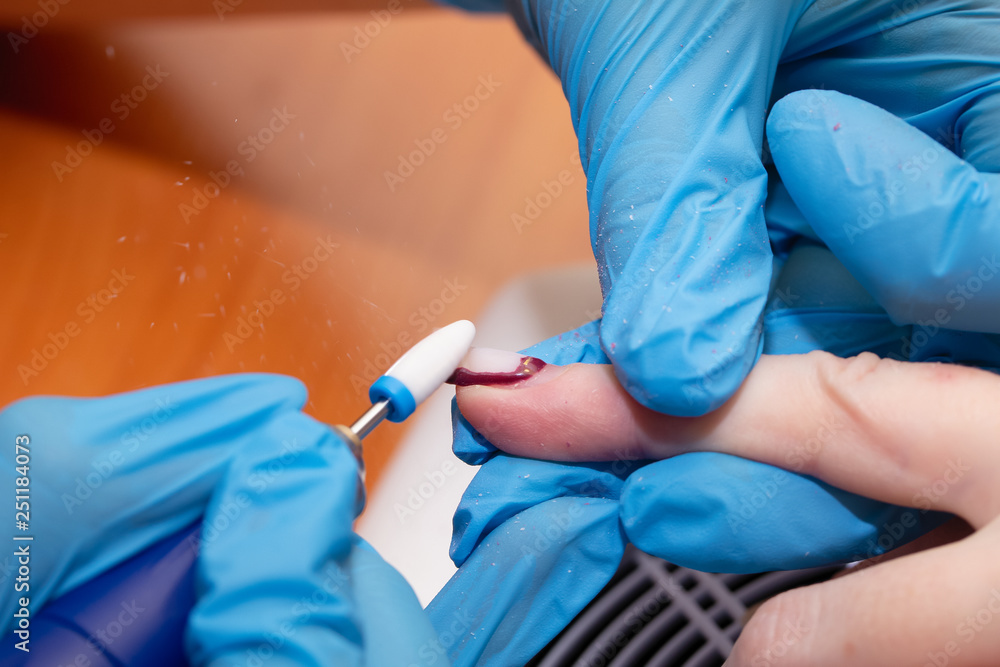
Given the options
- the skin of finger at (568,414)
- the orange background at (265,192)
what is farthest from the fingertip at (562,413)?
the orange background at (265,192)

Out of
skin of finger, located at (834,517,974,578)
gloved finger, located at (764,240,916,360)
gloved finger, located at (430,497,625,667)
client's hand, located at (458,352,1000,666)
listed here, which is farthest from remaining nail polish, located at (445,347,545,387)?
skin of finger, located at (834,517,974,578)

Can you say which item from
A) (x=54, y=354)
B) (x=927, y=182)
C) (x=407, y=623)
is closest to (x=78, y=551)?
(x=407, y=623)

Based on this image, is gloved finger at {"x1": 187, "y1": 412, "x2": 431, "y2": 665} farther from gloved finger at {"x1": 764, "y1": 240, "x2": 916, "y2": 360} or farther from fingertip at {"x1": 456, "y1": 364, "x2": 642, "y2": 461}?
gloved finger at {"x1": 764, "y1": 240, "x2": 916, "y2": 360}

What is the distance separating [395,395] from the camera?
1.49 feet

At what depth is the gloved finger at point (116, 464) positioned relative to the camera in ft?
1.22

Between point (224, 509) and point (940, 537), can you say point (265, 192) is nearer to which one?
point (224, 509)

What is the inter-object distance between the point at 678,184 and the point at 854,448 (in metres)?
0.25

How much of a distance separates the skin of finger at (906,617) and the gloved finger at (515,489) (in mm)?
176

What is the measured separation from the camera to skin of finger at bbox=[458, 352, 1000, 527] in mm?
507

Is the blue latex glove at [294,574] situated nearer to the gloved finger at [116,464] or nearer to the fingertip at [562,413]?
the gloved finger at [116,464]

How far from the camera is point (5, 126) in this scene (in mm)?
710

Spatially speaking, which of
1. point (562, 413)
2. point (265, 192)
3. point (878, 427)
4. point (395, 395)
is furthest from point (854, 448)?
point (265, 192)

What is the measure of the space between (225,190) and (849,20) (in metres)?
0.66

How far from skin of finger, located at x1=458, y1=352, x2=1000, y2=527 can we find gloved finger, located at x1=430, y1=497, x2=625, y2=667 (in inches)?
2.1
